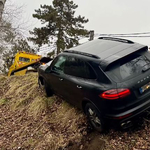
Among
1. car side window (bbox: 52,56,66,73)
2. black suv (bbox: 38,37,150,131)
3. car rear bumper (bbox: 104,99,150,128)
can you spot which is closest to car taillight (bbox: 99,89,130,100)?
black suv (bbox: 38,37,150,131)

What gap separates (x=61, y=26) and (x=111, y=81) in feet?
70.9

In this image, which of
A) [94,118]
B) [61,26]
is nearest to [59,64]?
[94,118]

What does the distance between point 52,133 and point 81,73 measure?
1.80 meters

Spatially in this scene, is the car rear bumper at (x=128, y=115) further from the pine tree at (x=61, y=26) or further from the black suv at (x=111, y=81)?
the pine tree at (x=61, y=26)

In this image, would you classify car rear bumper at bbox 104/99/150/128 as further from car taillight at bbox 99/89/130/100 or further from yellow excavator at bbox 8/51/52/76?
yellow excavator at bbox 8/51/52/76

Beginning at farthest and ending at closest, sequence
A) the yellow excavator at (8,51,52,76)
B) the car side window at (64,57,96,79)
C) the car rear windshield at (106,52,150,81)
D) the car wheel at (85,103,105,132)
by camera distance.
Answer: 1. the yellow excavator at (8,51,52,76)
2. the car side window at (64,57,96,79)
3. the car wheel at (85,103,105,132)
4. the car rear windshield at (106,52,150,81)

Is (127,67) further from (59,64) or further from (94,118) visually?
(59,64)

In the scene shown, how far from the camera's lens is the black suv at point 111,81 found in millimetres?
3764

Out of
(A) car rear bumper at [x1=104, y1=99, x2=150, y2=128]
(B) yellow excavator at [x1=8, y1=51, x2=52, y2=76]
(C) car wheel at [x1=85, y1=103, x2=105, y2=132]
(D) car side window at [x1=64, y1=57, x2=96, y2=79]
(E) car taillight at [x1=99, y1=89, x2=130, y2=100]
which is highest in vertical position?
(D) car side window at [x1=64, y1=57, x2=96, y2=79]

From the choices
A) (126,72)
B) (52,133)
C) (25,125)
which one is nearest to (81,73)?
(126,72)

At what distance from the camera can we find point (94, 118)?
14.5 ft

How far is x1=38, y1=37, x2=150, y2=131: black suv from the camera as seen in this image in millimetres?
3764

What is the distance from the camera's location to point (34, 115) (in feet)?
21.1

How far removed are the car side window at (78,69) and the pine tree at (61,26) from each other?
19204 mm
